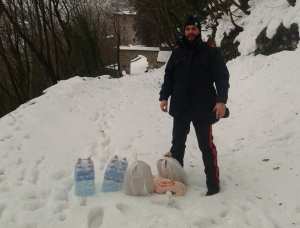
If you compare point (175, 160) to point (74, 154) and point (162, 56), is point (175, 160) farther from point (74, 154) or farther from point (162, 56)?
point (162, 56)

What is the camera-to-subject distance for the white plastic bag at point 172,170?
3.22 m

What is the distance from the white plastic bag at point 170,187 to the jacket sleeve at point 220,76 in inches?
42.1

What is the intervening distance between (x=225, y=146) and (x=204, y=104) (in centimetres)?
202

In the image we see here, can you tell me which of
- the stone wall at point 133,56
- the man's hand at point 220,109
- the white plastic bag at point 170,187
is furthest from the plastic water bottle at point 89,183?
the stone wall at point 133,56

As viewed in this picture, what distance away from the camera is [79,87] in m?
9.34

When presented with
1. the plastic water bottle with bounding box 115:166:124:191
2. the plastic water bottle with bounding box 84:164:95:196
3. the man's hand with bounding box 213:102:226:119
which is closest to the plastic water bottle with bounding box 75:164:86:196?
the plastic water bottle with bounding box 84:164:95:196

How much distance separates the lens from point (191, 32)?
9.77 feet

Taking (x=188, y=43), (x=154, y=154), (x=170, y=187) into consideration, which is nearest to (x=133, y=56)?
(x=154, y=154)

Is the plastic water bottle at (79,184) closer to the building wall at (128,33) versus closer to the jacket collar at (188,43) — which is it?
the jacket collar at (188,43)

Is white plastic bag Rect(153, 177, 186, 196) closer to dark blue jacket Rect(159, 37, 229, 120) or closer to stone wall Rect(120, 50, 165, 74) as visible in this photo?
dark blue jacket Rect(159, 37, 229, 120)

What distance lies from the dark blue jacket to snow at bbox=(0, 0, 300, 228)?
0.97 metres

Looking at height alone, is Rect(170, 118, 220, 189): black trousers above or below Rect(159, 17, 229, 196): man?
below

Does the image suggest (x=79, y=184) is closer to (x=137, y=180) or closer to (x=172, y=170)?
(x=137, y=180)

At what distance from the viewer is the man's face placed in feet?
9.75
